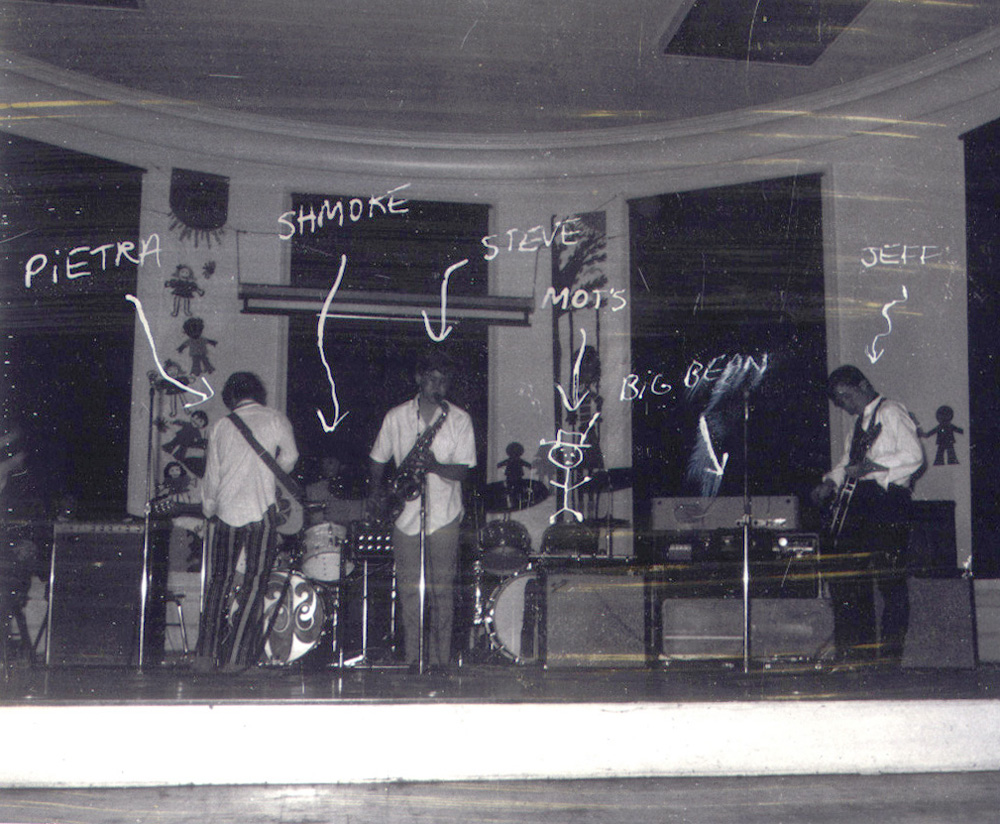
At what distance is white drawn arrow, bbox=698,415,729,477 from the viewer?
261 inches

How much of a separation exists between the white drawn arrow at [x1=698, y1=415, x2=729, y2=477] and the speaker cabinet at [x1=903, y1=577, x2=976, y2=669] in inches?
81.0

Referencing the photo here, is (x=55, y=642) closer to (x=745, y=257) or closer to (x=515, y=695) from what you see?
(x=515, y=695)

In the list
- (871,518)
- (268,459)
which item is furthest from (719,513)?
(268,459)

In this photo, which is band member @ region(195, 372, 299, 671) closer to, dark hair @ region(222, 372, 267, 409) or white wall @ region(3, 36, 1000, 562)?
dark hair @ region(222, 372, 267, 409)

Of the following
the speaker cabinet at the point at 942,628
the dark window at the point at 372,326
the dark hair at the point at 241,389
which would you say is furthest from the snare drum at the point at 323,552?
the speaker cabinet at the point at 942,628

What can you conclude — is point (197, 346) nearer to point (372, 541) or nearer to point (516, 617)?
point (372, 541)

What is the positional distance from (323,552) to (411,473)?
98cm

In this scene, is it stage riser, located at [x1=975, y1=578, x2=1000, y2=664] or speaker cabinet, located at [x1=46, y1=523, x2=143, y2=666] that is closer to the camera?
speaker cabinet, located at [x1=46, y1=523, x2=143, y2=666]

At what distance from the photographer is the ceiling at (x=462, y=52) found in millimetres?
5273

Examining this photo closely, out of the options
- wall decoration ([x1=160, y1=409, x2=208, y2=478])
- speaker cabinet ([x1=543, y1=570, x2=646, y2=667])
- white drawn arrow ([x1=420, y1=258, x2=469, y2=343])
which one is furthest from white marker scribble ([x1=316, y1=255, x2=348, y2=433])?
speaker cabinet ([x1=543, y1=570, x2=646, y2=667])

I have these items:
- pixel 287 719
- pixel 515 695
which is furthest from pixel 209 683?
pixel 515 695

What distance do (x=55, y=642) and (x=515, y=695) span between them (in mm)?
2964

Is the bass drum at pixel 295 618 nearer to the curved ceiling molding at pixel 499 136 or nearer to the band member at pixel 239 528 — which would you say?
the band member at pixel 239 528

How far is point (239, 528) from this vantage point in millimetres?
4363
